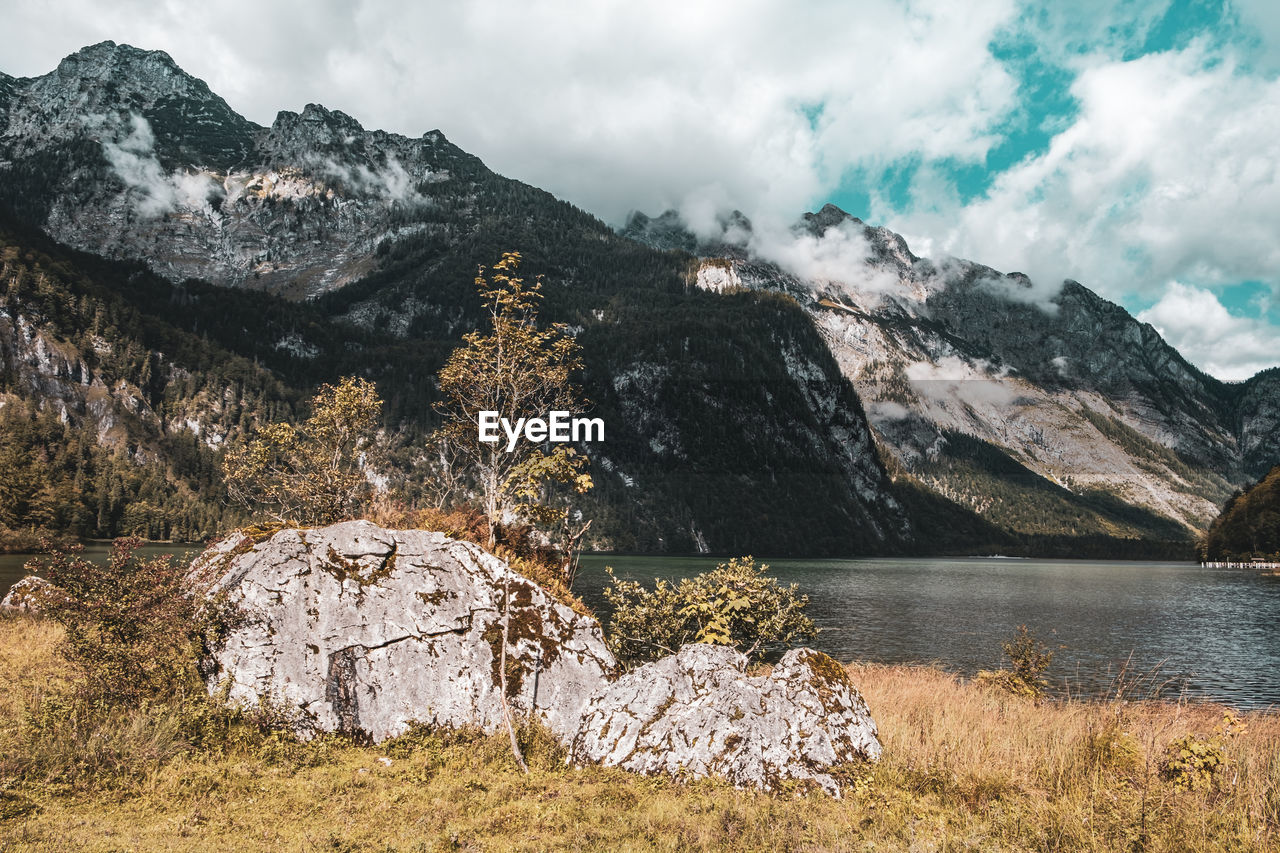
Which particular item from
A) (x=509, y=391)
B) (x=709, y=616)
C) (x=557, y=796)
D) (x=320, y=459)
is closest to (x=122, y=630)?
(x=557, y=796)

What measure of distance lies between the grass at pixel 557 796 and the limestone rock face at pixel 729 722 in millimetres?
381

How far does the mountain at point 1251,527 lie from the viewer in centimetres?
13500

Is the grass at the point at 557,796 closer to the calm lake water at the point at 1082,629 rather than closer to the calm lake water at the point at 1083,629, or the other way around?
the calm lake water at the point at 1082,629

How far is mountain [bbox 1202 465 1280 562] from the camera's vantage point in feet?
443

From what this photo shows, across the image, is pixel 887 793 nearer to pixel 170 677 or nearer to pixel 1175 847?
pixel 1175 847

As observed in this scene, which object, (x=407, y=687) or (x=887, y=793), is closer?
(x=887, y=793)

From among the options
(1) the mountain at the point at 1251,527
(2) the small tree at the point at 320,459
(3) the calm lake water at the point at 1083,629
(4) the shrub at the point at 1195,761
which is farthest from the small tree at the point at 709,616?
(1) the mountain at the point at 1251,527

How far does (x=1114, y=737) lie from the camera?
9898 millimetres

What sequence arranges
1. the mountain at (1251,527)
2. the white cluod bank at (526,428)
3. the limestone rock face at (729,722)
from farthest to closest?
the mountain at (1251,527)
the white cluod bank at (526,428)
the limestone rock face at (729,722)

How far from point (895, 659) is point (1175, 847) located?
3346 cm

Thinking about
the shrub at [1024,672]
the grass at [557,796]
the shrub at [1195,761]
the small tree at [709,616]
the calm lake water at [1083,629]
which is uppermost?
the small tree at [709,616]

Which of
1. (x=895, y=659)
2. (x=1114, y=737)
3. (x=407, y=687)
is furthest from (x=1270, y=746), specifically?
(x=895, y=659)

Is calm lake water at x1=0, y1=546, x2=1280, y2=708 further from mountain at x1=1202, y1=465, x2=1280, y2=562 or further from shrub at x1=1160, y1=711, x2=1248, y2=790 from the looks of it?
mountain at x1=1202, y1=465, x2=1280, y2=562

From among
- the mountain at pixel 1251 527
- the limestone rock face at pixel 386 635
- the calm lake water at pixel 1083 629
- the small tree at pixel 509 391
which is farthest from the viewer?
the mountain at pixel 1251 527
